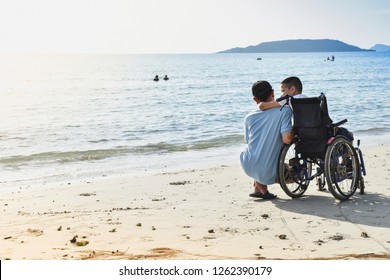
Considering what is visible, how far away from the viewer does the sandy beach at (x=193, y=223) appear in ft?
13.7

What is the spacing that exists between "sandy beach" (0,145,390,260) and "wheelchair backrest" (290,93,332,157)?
64 cm

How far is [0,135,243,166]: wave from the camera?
1170 cm

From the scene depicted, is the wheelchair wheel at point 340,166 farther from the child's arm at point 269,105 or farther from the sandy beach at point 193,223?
the child's arm at point 269,105

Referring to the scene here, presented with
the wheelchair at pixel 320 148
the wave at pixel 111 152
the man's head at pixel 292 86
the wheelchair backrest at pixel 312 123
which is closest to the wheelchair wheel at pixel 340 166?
the wheelchair at pixel 320 148

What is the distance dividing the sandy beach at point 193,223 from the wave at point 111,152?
4020mm

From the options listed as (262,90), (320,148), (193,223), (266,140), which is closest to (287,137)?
(266,140)

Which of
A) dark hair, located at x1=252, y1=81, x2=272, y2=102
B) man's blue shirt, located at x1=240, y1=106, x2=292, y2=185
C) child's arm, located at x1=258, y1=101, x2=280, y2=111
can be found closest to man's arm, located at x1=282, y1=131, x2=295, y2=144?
man's blue shirt, located at x1=240, y1=106, x2=292, y2=185

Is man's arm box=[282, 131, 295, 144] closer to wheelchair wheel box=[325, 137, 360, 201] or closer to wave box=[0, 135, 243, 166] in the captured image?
wheelchair wheel box=[325, 137, 360, 201]

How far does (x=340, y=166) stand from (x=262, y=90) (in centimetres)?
118

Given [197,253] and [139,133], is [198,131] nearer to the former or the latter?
[139,133]

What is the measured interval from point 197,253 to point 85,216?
6.59ft

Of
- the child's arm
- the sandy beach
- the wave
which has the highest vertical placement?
the child's arm

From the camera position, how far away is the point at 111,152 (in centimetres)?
1276

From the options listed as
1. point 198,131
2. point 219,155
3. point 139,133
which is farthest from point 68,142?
point 219,155
